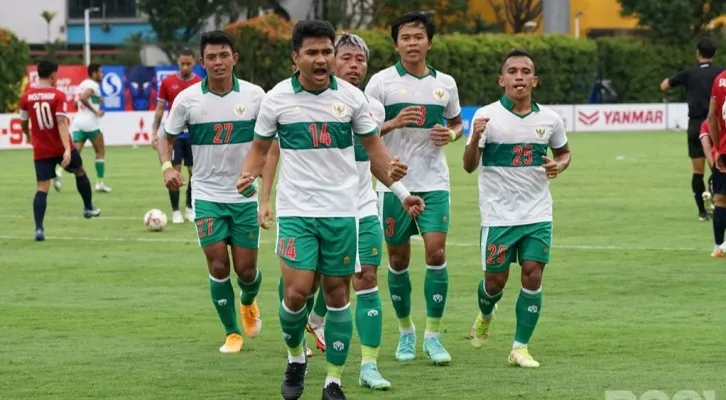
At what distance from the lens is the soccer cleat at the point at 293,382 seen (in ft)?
29.6

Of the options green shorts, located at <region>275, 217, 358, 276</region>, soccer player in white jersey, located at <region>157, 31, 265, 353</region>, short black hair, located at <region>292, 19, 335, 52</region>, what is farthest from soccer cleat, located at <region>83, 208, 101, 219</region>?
short black hair, located at <region>292, 19, 335, 52</region>

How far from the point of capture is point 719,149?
1580 cm

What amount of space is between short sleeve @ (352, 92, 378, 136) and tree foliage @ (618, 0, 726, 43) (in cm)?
5898

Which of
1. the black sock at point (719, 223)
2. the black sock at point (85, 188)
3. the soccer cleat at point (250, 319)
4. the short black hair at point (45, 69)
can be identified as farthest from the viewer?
the black sock at point (85, 188)

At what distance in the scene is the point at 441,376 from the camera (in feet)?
32.5

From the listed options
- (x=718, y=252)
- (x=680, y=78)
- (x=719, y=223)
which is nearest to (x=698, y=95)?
(x=680, y=78)

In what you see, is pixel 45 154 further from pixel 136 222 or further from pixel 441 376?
pixel 441 376

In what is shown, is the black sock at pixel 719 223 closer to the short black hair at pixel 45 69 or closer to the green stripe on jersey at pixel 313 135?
the green stripe on jersey at pixel 313 135

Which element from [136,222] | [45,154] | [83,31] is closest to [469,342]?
[45,154]

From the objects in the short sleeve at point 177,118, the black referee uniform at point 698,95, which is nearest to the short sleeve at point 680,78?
the black referee uniform at point 698,95

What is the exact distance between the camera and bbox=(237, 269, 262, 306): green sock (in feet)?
37.3

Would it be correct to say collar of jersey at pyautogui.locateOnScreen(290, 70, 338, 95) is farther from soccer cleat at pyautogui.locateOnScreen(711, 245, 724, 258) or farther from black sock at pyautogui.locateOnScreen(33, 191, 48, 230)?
black sock at pyautogui.locateOnScreen(33, 191, 48, 230)

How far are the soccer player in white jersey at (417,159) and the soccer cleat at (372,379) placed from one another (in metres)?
1.32

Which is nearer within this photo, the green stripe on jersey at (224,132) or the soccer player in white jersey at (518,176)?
the soccer player in white jersey at (518,176)
